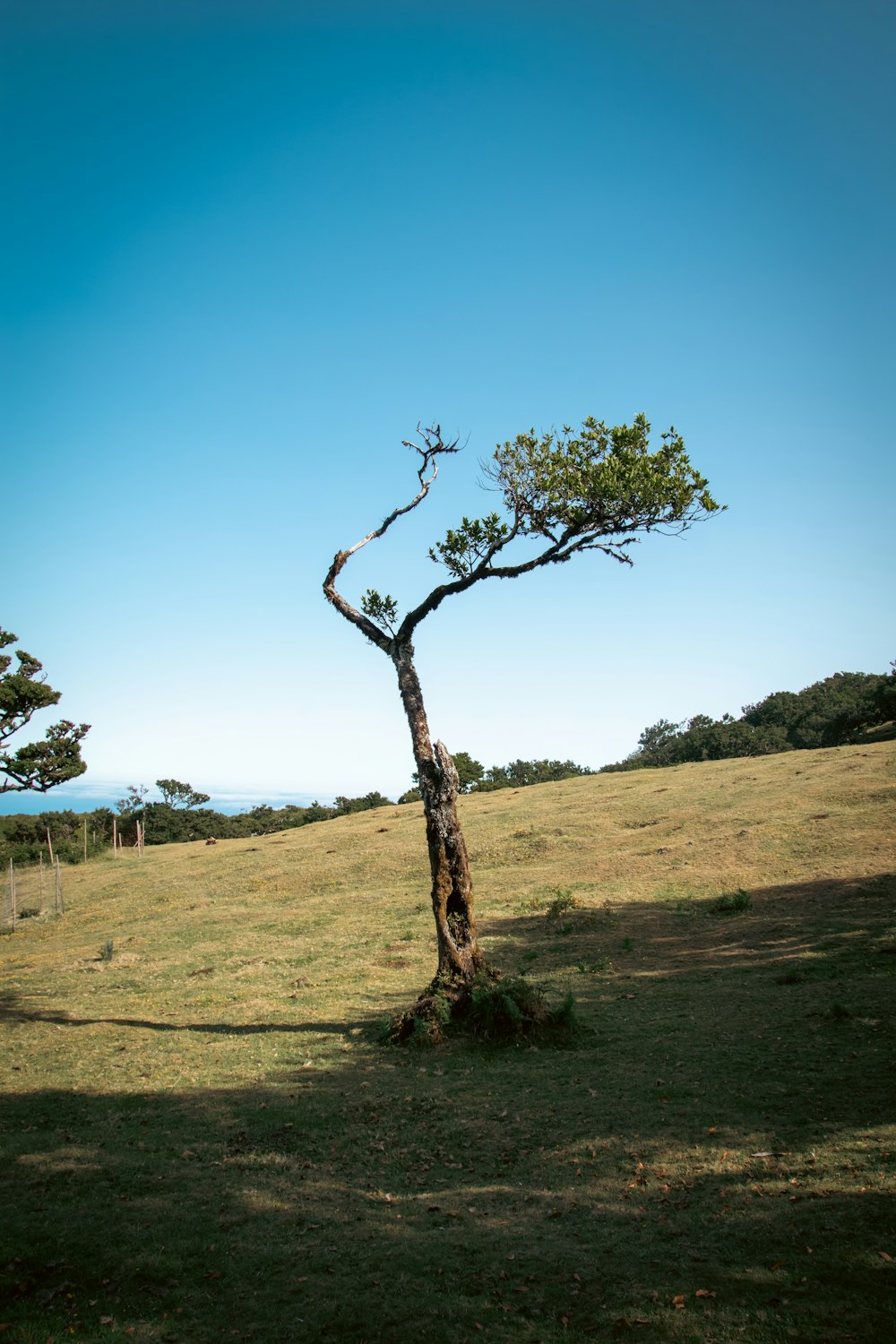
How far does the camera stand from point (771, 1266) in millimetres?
6266

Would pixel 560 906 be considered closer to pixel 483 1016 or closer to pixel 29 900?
pixel 483 1016

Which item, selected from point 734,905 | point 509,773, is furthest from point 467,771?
point 734,905

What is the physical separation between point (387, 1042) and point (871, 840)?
21.6m

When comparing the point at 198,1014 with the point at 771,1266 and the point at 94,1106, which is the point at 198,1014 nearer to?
the point at 94,1106

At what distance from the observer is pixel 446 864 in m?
15.3

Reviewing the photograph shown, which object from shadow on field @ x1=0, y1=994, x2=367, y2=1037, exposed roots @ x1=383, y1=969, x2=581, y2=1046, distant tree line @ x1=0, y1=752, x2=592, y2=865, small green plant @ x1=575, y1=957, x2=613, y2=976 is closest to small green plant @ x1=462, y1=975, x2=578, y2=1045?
exposed roots @ x1=383, y1=969, x2=581, y2=1046

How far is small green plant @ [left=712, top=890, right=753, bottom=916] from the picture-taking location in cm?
2367

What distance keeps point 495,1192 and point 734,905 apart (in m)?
17.4

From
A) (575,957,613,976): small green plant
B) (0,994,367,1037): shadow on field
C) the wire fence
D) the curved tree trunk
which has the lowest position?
(575,957,613,976): small green plant

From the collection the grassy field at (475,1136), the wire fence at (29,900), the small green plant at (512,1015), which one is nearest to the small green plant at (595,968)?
the grassy field at (475,1136)

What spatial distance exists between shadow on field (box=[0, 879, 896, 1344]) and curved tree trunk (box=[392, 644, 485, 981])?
1703 millimetres

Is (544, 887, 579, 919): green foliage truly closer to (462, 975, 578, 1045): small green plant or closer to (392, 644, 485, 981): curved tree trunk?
(392, 644, 485, 981): curved tree trunk

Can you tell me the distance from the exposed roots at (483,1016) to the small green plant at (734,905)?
1110cm

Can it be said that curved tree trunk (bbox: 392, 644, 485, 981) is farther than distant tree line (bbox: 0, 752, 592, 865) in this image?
No
